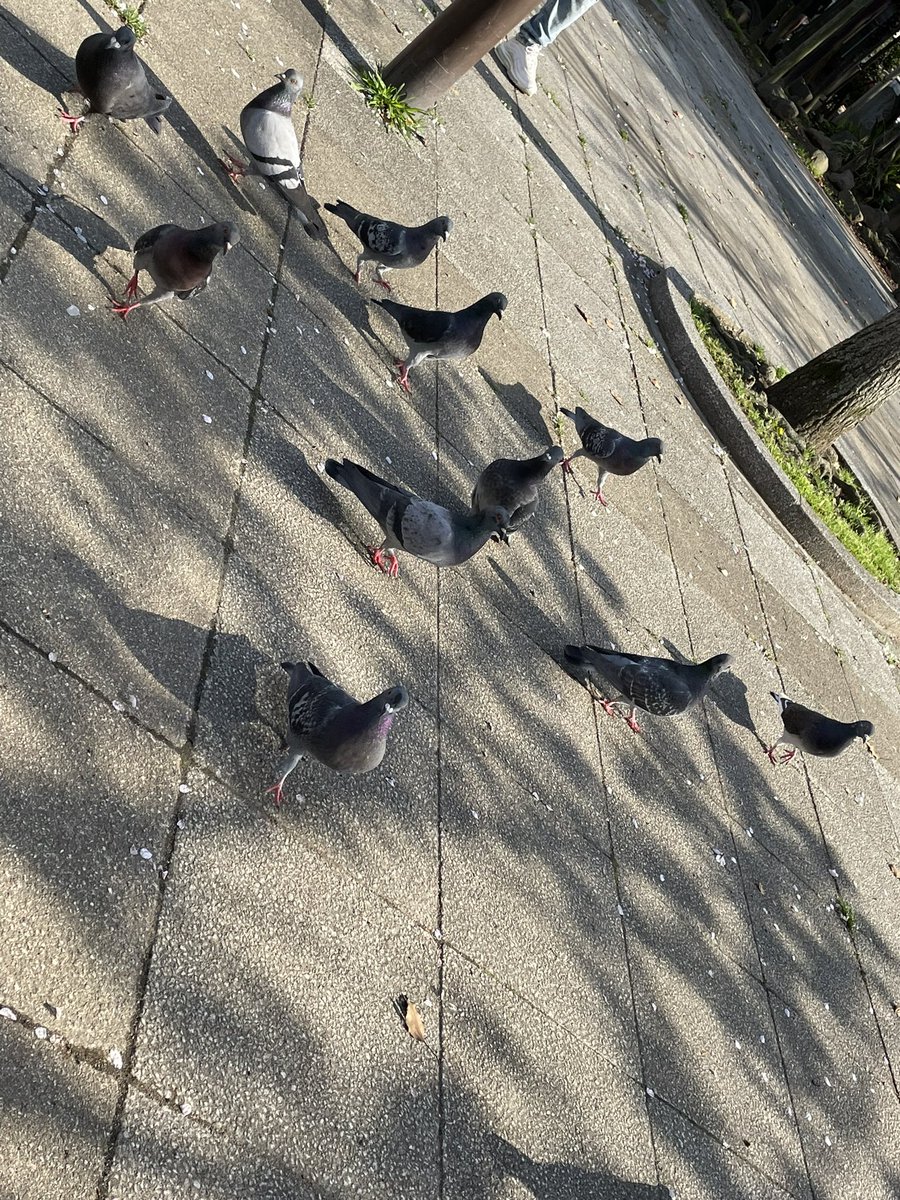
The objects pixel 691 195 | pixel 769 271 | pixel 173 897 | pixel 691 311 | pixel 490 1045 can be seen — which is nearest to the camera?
pixel 173 897

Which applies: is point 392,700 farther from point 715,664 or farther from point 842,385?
point 842,385

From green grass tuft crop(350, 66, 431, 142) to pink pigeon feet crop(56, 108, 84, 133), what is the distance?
2808mm

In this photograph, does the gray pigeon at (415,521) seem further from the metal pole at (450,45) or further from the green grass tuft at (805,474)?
the green grass tuft at (805,474)

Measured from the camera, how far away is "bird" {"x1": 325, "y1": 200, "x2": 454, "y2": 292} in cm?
491

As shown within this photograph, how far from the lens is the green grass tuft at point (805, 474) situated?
798 centimetres

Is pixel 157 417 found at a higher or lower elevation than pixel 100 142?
lower

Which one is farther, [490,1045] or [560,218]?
[560,218]

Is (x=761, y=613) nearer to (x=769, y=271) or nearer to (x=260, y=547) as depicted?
(x=260, y=547)

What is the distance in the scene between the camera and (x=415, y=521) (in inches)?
148

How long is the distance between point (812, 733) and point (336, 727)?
3.79 m

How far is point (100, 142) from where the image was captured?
13.3 ft

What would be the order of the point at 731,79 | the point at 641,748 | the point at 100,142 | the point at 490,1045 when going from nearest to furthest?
the point at 490,1045, the point at 100,142, the point at 641,748, the point at 731,79

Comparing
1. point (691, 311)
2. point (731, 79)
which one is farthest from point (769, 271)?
point (731, 79)

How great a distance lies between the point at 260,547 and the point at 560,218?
17.2 ft
